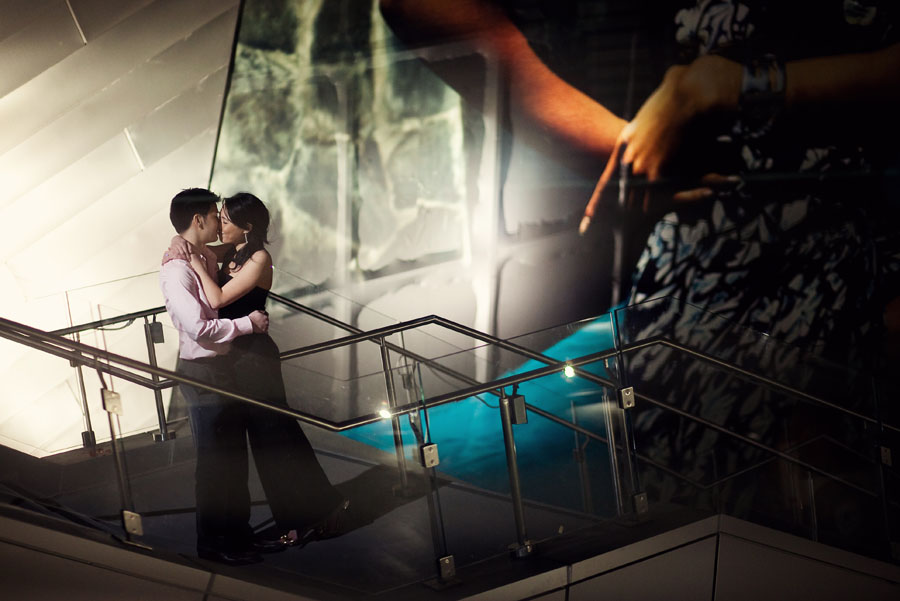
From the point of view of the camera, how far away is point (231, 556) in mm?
3162

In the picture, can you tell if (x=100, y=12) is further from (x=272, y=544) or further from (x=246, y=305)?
(x=272, y=544)

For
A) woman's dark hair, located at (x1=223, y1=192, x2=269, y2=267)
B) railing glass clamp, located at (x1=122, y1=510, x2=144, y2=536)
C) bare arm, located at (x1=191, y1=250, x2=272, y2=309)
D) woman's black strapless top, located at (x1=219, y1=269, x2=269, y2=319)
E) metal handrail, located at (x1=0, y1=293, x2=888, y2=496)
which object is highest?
woman's dark hair, located at (x1=223, y1=192, x2=269, y2=267)

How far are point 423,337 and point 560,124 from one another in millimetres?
2806

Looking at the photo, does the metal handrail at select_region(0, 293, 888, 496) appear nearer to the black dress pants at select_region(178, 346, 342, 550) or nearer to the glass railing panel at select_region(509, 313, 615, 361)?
the glass railing panel at select_region(509, 313, 615, 361)

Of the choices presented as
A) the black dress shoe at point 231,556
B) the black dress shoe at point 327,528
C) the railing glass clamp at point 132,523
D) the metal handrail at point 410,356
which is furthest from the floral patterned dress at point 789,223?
the railing glass clamp at point 132,523

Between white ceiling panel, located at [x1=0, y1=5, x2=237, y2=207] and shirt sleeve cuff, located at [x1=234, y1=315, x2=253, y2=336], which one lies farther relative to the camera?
white ceiling panel, located at [x1=0, y1=5, x2=237, y2=207]

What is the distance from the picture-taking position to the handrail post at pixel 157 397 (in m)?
3.97

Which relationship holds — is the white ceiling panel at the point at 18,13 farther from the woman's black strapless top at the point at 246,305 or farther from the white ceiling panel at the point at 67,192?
the woman's black strapless top at the point at 246,305

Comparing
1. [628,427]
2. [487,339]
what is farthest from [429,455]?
[487,339]

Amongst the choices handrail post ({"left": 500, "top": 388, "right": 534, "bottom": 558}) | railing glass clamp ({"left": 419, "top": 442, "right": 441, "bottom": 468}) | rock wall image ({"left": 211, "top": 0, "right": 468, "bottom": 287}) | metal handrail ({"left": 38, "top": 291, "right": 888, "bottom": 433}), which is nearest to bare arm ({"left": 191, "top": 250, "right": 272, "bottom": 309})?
metal handrail ({"left": 38, "top": 291, "right": 888, "bottom": 433})

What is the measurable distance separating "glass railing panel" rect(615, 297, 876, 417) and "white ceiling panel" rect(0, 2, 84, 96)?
3776 millimetres

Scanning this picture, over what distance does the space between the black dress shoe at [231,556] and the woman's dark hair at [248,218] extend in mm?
1170

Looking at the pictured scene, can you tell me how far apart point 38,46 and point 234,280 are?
8.64 ft

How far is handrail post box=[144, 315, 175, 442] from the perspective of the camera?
3.97 m
